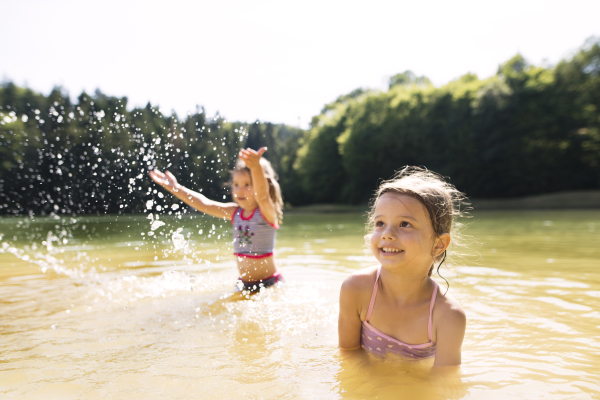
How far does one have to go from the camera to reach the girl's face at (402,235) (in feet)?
8.25

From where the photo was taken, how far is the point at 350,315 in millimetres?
2844

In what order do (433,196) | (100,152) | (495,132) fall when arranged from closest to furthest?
(433,196), (100,152), (495,132)

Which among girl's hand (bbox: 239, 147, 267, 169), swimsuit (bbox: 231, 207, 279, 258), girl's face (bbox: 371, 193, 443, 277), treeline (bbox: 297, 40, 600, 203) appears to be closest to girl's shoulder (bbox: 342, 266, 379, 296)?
girl's face (bbox: 371, 193, 443, 277)

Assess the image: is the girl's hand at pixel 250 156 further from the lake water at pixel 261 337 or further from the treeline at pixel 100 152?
the lake water at pixel 261 337

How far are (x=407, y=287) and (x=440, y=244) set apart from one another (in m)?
0.33

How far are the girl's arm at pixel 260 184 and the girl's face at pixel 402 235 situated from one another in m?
1.86

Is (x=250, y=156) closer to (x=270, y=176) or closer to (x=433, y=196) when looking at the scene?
(x=270, y=176)

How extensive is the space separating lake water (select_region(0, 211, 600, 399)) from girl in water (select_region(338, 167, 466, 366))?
135mm

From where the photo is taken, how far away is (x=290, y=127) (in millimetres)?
72688

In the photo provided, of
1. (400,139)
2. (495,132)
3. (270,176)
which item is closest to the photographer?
(270,176)

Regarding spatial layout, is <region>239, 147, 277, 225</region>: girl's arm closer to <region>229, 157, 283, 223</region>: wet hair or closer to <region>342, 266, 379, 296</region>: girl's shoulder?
<region>229, 157, 283, 223</region>: wet hair

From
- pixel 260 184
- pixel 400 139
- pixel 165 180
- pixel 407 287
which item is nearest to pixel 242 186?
pixel 260 184

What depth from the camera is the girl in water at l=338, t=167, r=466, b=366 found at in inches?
99.3

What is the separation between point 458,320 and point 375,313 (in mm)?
519
